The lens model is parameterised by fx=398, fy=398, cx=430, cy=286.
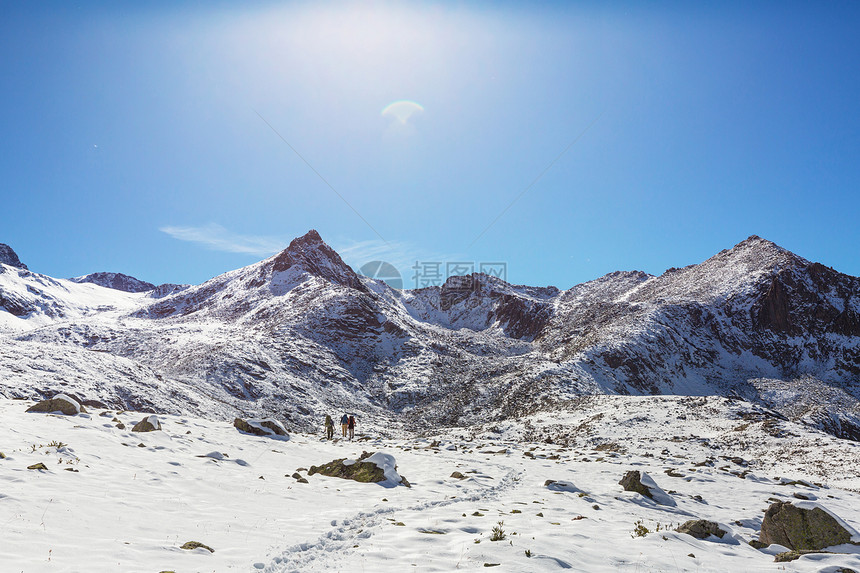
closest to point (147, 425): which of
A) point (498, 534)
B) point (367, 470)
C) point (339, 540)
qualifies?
point (367, 470)

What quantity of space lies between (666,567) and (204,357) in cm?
5892

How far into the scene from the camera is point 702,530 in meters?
11.7

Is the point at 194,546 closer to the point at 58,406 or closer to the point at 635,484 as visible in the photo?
the point at 58,406

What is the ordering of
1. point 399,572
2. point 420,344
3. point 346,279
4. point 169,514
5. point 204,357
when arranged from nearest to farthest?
point 399,572, point 169,514, point 204,357, point 420,344, point 346,279

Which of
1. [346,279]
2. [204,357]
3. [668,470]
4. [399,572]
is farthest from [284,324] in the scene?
[399,572]

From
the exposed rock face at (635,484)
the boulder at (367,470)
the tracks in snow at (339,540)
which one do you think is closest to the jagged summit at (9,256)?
the boulder at (367,470)

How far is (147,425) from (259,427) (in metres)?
7.79

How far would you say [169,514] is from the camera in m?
10.3

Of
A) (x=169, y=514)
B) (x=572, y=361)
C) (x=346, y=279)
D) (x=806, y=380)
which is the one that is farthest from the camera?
(x=346, y=279)

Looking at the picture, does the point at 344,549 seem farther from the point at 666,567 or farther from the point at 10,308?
the point at 10,308

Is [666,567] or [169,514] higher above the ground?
[169,514]

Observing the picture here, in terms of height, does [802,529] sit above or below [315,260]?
below

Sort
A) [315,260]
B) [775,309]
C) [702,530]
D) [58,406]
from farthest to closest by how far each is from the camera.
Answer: [315,260], [775,309], [58,406], [702,530]

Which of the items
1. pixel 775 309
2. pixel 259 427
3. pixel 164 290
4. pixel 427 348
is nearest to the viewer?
pixel 259 427
